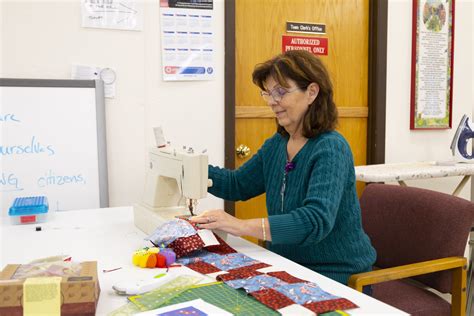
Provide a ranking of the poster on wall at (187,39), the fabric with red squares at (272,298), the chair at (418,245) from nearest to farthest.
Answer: the fabric with red squares at (272,298) → the chair at (418,245) → the poster on wall at (187,39)

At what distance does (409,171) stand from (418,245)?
2.28 feet

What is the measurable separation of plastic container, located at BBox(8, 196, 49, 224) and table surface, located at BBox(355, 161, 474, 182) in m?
1.36

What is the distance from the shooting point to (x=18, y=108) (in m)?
2.04

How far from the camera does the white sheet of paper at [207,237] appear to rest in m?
1.42

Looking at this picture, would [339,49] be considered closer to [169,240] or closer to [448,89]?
[448,89]

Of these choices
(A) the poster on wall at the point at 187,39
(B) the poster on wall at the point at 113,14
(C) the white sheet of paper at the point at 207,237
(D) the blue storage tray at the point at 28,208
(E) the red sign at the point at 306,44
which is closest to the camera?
(C) the white sheet of paper at the point at 207,237

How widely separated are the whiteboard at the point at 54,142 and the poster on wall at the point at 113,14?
27 cm

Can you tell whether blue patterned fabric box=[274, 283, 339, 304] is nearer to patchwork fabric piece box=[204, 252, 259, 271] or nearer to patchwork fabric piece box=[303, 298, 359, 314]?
patchwork fabric piece box=[303, 298, 359, 314]

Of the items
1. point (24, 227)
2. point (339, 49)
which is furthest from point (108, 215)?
point (339, 49)

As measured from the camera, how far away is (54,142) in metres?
2.10

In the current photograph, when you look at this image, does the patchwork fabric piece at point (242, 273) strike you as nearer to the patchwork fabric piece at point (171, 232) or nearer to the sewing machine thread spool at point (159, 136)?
the patchwork fabric piece at point (171, 232)

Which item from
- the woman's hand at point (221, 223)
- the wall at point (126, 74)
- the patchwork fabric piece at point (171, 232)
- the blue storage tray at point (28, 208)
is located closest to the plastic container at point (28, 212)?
the blue storage tray at point (28, 208)

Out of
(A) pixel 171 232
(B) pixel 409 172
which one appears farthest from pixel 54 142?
(B) pixel 409 172

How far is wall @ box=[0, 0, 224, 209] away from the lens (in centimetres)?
209
